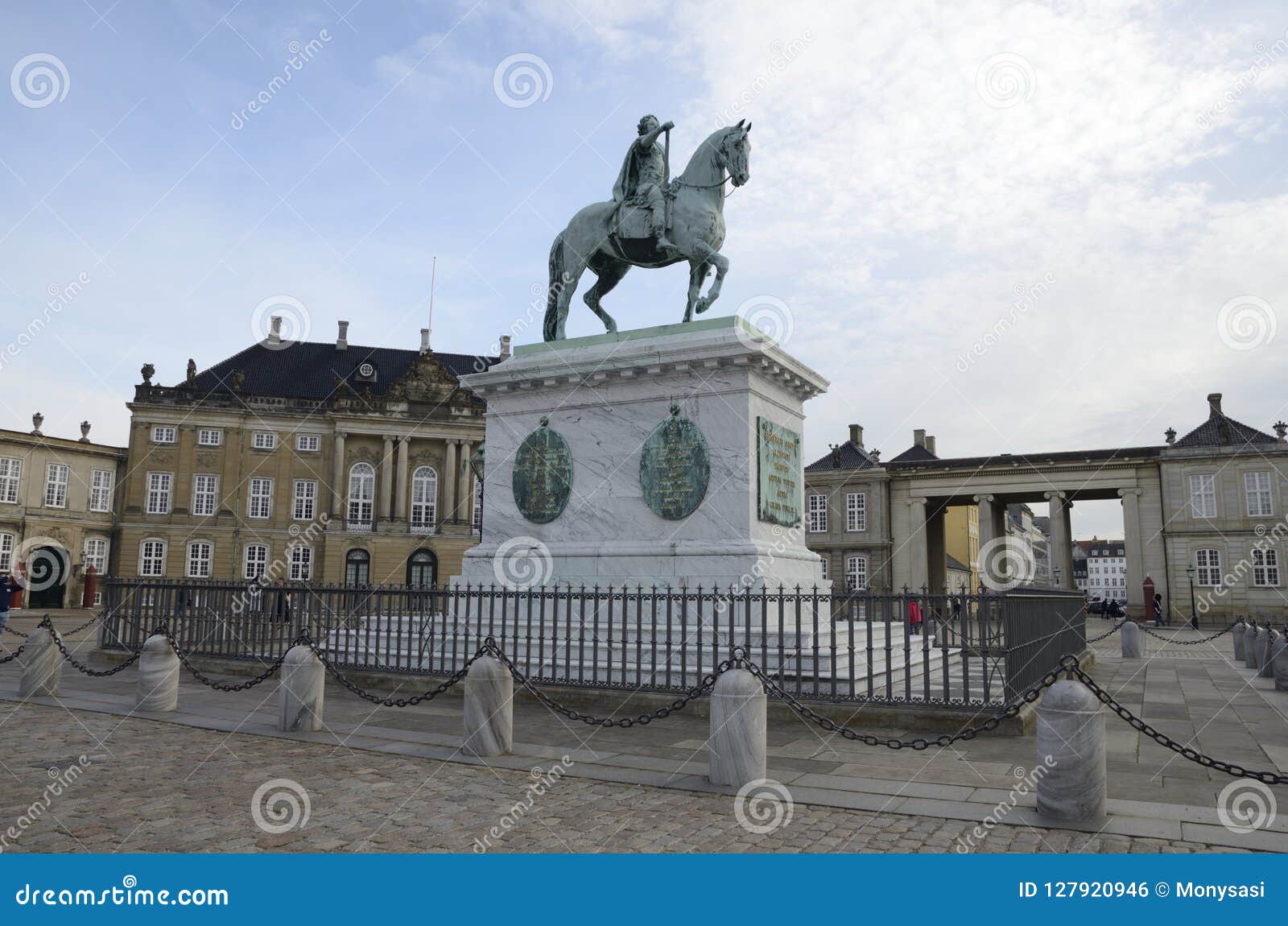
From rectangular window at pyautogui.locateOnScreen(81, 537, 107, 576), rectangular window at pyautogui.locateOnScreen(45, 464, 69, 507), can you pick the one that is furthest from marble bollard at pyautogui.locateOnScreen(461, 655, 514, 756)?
rectangular window at pyautogui.locateOnScreen(81, 537, 107, 576)

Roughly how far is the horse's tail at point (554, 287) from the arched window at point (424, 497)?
158 feet

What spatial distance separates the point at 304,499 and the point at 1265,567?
5812 centimetres

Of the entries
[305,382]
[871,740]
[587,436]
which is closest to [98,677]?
[587,436]

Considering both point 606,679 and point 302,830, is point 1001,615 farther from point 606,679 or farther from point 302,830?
point 302,830

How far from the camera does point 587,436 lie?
12.8 meters

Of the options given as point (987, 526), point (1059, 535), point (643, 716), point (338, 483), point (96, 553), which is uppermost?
point (338, 483)

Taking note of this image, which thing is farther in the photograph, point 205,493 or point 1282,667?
point 205,493

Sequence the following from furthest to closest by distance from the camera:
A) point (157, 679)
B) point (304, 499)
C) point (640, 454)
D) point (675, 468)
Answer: point (304, 499), point (640, 454), point (675, 468), point (157, 679)

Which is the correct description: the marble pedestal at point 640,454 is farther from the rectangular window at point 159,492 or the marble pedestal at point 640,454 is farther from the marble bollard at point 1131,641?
the rectangular window at point 159,492

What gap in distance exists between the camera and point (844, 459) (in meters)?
64.5

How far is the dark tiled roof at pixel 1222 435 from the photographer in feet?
168

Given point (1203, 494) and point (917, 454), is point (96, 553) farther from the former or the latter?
point (1203, 494)

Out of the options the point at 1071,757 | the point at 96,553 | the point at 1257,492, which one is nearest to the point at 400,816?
the point at 1071,757

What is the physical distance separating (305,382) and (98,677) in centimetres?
5246
